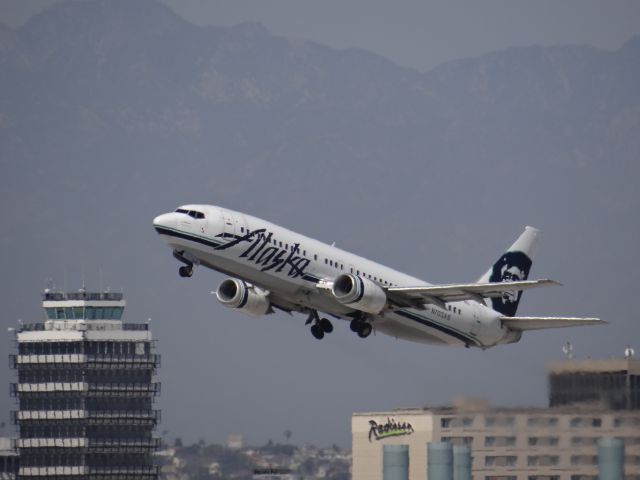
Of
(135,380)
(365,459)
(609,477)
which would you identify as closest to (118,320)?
(135,380)

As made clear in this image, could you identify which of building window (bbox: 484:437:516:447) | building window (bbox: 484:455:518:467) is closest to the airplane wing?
building window (bbox: 484:437:516:447)

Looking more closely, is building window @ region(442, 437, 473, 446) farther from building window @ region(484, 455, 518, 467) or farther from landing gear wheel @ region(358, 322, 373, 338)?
landing gear wheel @ region(358, 322, 373, 338)

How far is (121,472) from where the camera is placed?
17500 cm

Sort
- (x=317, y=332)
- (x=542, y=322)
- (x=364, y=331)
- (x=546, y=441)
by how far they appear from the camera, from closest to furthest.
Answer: (x=364, y=331), (x=317, y=332), (x=542, y=322), (x=546, y=441)

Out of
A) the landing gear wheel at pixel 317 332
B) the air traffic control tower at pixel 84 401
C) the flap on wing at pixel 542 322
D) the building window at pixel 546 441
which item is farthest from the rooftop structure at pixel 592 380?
the air traffic control tower at pixel 84 401

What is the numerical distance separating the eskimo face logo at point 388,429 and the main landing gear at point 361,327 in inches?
1271

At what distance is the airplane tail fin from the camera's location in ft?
334

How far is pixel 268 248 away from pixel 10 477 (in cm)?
10061

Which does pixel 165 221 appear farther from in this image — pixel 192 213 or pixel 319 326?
pixel 319 326

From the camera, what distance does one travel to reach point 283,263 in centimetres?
8494

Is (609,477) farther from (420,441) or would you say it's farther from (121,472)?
(121,472)

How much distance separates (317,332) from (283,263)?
7.37 m

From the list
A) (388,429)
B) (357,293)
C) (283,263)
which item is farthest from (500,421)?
(388,429)

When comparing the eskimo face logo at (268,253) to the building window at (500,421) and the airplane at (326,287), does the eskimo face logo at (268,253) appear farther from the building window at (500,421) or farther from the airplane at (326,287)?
the building window at (500,421)
